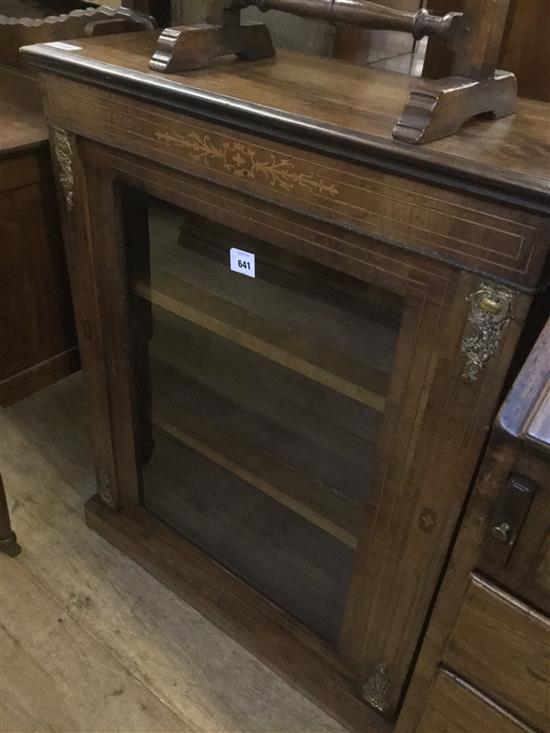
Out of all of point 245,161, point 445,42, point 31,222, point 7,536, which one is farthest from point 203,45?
point 7,536

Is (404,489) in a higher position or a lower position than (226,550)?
higher

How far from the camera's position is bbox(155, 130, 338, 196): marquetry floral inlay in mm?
692

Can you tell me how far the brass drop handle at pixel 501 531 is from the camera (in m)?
0.58

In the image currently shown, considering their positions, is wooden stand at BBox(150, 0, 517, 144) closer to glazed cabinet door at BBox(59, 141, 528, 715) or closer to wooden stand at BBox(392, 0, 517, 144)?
wooden stand at BBox(392, 0, 517, 144)

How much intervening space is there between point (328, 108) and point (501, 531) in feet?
1.51

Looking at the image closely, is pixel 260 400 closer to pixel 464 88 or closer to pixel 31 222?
pixel 464 88

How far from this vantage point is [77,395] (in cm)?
174

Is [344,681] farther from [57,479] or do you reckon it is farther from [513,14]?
[513,14]

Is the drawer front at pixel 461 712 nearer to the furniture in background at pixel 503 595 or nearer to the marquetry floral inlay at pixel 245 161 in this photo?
the furniture in background at pixel 503 595

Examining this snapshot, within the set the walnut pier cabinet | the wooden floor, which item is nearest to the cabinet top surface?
the walnut pier cabinet

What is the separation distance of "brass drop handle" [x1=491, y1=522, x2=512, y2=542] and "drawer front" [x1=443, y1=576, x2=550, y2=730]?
0.07 metres

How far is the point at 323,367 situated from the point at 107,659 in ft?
2.35

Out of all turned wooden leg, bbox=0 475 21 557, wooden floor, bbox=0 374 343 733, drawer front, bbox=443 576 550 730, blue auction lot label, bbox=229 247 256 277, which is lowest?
wooden floor, bbox=0 374 343 733

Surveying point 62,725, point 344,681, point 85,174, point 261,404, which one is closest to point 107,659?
point 62,725
